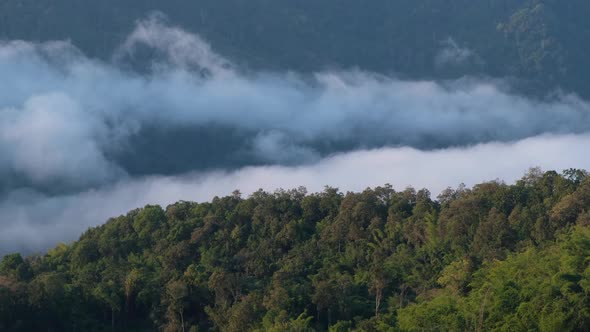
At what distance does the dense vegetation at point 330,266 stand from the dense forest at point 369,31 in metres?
88.0

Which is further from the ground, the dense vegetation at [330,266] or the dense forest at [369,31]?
the dense forest at [369,31]

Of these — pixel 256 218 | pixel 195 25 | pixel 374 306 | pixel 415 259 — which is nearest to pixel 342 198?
pixel 256 218

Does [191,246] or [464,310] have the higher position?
[191,246]

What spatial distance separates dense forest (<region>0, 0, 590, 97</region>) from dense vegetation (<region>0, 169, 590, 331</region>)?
88.0 m

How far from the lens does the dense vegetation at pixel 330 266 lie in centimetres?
3703

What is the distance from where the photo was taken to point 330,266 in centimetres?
4797

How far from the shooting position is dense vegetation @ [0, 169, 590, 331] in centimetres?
3703

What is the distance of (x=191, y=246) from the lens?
2019 inches

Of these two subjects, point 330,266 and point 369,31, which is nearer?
point 330,266

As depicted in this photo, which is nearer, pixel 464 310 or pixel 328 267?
pixel 464 310

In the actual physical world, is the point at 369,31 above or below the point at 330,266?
above

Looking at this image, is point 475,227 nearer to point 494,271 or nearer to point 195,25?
point 494,271

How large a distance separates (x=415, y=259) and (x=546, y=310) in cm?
1302

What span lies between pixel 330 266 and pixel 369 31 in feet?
370
